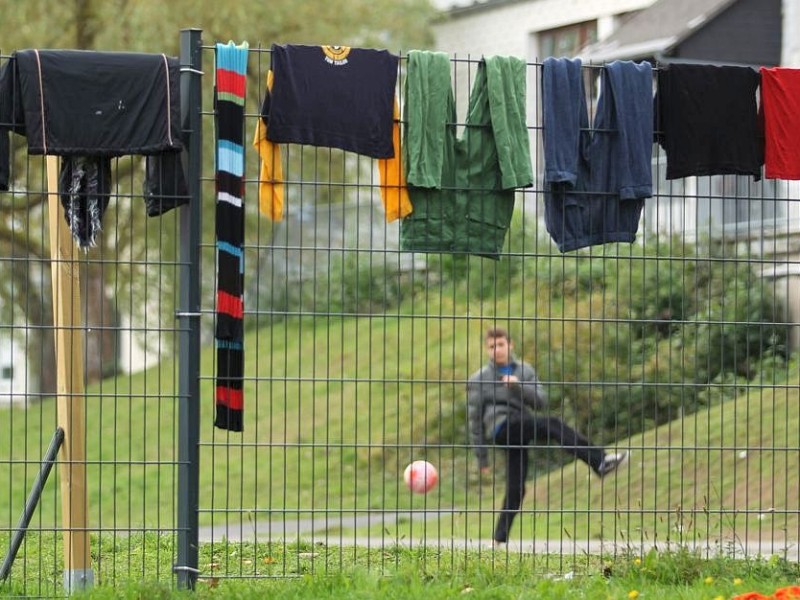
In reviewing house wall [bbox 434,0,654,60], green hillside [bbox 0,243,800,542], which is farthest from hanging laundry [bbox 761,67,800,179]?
house wall [bbox 434,0,654,60]

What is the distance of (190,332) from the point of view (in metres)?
7.58

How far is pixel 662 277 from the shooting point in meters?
16.8

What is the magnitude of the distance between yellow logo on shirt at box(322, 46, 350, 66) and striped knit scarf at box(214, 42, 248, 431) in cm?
47

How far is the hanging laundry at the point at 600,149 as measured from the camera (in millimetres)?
8133

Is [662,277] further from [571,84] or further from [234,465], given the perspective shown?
[571,84]

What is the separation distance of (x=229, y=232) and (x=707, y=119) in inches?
111

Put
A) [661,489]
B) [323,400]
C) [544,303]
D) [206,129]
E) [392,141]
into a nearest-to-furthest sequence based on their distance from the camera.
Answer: [392,141] < [661,489] < [206,129] < [544,303] < [323,400]

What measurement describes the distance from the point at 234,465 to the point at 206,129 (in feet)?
15.2

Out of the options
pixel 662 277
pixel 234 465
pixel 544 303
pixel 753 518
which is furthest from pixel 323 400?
pixel 753 518

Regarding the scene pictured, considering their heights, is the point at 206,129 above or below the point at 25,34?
below

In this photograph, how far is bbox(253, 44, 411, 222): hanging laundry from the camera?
25.6 feet

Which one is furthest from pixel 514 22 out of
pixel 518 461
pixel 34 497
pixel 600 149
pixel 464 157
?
pixel 34 497

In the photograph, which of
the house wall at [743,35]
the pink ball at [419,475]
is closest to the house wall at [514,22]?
the house wall at [743,35]

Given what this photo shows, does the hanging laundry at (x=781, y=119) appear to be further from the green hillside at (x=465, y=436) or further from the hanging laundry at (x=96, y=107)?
the green hillside at (x=465, y=436)
